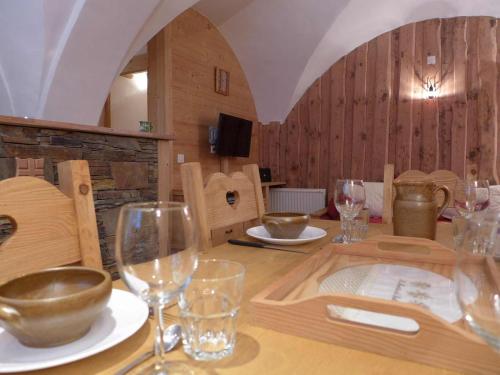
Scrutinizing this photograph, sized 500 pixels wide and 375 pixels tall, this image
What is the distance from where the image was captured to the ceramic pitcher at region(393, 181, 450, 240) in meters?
1.00

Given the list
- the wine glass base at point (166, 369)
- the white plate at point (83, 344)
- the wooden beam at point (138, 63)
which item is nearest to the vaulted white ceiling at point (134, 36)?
the wooden beam at point (138, 63)

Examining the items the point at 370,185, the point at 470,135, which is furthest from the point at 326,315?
the point at 470,135

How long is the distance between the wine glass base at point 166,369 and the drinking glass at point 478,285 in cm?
30

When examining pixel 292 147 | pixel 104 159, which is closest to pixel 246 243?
pixel 104 159

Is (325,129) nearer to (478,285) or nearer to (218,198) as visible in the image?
(218,198)

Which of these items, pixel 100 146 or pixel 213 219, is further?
pixel 100 146

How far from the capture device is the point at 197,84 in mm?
4078

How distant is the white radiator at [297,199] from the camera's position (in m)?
4.70

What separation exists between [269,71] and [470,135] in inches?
98.8

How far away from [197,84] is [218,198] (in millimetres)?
3061

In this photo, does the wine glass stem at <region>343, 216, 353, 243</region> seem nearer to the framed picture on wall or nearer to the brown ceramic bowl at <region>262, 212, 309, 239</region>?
the brown ceramic bowl at <region>262, 212, 309, 239</region>

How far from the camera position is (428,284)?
67 cm

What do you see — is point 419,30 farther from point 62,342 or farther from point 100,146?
point 62,342

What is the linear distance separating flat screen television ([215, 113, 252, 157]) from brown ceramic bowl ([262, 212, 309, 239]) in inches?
127
